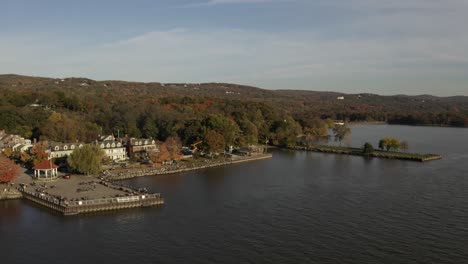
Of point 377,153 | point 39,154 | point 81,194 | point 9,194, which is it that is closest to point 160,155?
point 39,154

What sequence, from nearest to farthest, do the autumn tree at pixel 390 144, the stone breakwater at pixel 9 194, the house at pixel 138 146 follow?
the stone breakwater at pixel 9 194 → the house at pixel 138 146 → the autumn tree at pixel 390 144

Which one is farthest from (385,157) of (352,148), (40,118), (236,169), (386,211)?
(40,118)

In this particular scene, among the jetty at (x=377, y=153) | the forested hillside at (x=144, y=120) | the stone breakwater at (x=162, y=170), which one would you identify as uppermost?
the forested hillside at (x=144, y=120)

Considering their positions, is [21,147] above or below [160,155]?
above

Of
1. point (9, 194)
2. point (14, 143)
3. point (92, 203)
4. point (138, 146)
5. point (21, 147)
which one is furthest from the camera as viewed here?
point (138, 146)

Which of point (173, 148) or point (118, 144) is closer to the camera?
point (118, 144)

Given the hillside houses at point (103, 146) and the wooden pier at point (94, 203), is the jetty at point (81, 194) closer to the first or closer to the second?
the wooden pier at point (94, 203)

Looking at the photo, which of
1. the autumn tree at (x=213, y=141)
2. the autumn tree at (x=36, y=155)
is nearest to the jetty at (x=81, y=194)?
the autumn tree at (x=36, y=155)

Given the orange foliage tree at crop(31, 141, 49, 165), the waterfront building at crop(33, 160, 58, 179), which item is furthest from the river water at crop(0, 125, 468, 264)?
the orange foliage tree at crop(31, 141, 49, 165)

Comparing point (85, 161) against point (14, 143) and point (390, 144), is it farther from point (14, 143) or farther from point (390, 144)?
point (390, 144)
